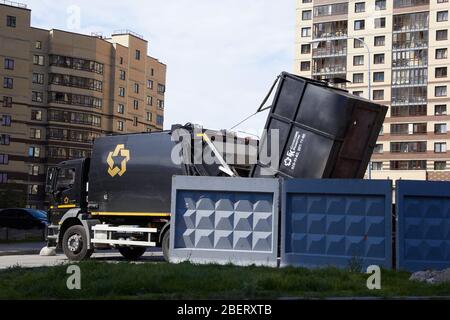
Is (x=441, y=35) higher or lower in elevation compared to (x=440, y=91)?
higher

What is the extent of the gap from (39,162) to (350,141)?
272ft

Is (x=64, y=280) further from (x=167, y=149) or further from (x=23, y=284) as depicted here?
(x=167, y=149)

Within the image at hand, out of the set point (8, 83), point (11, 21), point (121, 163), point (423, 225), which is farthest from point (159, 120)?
point (423, 225)

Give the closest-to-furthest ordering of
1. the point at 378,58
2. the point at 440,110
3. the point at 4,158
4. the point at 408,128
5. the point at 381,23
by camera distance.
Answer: the point at 4,158
the point at 440,110
the point at 408,128
the point at 381,23
the point at 378,58

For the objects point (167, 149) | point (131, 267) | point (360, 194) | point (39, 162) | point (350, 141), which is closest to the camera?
point (131, 267)

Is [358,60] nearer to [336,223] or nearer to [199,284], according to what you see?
[336,223]

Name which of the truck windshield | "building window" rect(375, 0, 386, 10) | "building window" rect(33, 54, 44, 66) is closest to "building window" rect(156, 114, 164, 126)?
"building window" rect(33, 54, 44, 66)

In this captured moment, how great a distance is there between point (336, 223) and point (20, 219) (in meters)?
33.3

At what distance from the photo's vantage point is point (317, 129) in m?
14.4

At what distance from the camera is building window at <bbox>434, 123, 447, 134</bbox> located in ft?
285

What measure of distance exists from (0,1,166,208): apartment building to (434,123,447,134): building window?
47.2 m

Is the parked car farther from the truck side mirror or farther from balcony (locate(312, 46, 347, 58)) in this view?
balcony (locate(312, 46, 347, 58))
